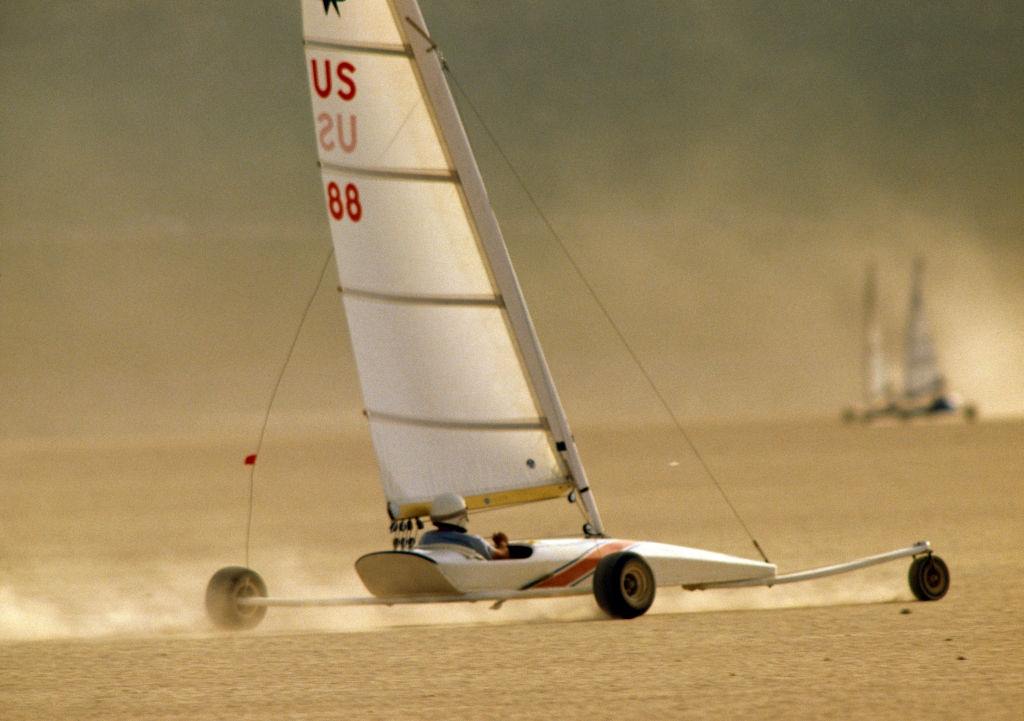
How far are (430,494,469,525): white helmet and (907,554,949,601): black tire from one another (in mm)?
3998

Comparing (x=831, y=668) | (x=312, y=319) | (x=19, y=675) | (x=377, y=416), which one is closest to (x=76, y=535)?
(x=377, y=416)

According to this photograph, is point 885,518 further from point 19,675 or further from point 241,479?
point 241,479

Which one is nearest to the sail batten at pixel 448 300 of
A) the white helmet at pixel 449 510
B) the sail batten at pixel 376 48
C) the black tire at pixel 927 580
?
the white helmet at pixel 449 510

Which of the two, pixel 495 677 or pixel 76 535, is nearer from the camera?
pixel 495 677

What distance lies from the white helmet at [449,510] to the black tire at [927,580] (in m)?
4.00

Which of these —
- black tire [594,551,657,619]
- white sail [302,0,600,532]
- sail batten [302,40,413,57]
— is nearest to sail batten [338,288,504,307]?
white sail [302,0,600,532]

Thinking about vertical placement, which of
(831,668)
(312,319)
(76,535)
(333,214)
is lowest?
(831,668)

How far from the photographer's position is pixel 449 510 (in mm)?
17266

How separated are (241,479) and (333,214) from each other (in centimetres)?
4298

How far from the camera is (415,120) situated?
59.6ft

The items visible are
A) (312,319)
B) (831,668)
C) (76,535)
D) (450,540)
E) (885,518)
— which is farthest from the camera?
(312,319)

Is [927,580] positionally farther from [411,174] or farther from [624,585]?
[411,174]

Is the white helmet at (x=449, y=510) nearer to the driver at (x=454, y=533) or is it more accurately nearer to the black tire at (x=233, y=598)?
the driver at (x=454, y=533)

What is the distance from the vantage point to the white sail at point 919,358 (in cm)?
11888
